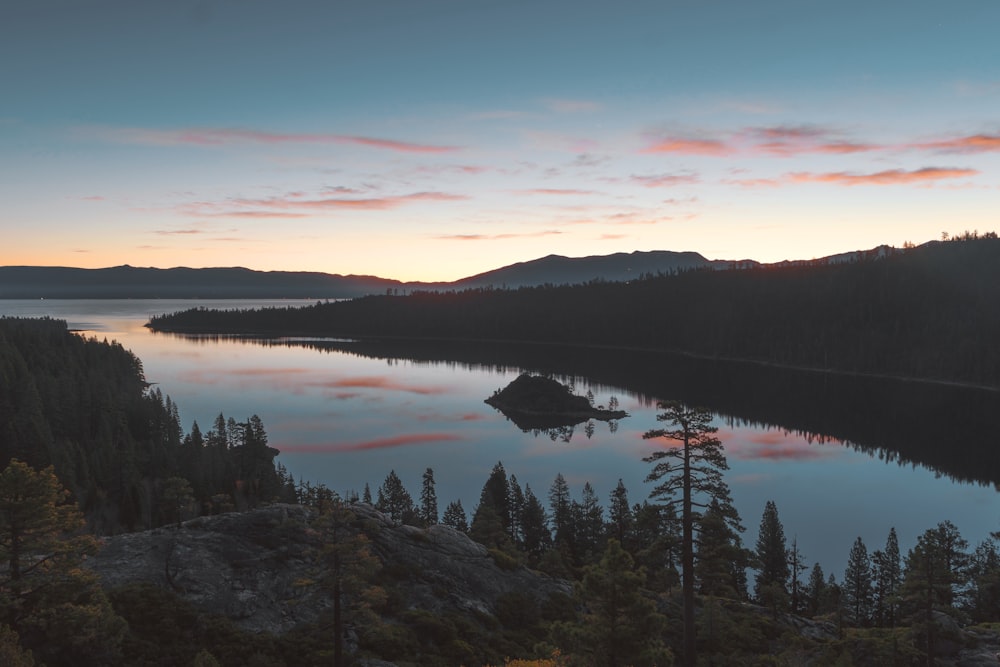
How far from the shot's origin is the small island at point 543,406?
15900 centimetres

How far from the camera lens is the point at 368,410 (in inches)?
6614

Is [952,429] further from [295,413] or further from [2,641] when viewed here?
[2,641]

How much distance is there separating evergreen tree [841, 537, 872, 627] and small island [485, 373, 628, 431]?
9043 centimetres

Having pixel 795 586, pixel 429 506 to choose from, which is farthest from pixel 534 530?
pixel 795 586

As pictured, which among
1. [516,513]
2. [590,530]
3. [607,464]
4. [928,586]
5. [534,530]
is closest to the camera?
[928,586]

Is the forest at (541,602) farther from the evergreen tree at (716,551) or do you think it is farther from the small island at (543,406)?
the small island at (543,406)

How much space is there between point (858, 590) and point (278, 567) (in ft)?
180

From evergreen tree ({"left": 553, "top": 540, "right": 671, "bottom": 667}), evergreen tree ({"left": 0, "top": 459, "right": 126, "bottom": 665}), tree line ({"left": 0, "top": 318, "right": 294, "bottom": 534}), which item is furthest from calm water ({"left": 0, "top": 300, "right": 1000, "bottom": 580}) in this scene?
evergreen tree ({"left": 0, "top": 459, "right": 126, "bottom": 665})

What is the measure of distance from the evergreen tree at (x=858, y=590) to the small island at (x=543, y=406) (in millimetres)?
90434

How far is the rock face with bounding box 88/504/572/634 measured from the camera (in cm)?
2908

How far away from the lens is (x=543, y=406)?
6575 inches

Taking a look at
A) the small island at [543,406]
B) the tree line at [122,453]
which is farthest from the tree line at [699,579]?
the small island at [543,406]

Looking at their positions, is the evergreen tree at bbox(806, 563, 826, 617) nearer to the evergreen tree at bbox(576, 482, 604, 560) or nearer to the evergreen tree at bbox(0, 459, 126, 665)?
the evergreen tree at bbox(576, 482, 604, 560)

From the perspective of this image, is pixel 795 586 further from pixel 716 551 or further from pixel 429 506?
pixel 429 506
